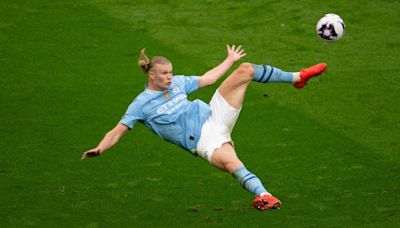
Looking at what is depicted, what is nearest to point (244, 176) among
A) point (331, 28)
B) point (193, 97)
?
point (331, 28)

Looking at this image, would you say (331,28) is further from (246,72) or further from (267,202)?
(267,202)

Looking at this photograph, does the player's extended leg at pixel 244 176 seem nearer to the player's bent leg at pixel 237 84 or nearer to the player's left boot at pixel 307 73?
the player's bent leg at pixel 237 84

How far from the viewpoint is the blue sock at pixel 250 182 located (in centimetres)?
1051

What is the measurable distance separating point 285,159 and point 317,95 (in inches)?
90.7

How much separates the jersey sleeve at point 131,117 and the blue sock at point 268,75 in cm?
133

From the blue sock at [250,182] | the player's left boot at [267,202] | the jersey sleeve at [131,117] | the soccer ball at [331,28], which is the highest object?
the soccer ball at [331,28]

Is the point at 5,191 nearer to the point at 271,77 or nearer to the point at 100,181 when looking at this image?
the point at 100,181

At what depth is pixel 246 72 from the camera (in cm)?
1105

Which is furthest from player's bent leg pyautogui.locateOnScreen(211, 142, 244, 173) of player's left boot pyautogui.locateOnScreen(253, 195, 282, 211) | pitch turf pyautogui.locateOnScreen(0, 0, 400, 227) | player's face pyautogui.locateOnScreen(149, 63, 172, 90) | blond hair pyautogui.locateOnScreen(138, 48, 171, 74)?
pitch turf pyautogui.locateOnScreen(0, 0, 400, 227)

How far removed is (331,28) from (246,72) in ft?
8.47

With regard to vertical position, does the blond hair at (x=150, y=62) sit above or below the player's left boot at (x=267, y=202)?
above

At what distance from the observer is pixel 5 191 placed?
12.9 m

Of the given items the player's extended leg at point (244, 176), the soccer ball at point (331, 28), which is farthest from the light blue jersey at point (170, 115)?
the soccer ball at point (331, 28)

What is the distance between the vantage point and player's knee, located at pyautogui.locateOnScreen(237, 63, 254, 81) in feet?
36.2
